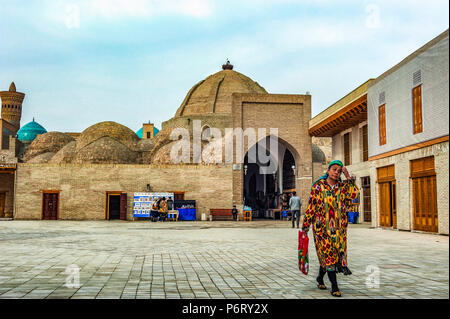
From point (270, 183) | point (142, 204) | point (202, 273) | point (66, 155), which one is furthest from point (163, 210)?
point (202, 273)

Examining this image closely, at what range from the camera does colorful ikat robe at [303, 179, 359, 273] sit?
370 cm

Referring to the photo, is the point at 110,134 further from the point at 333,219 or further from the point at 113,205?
the point at 333,219

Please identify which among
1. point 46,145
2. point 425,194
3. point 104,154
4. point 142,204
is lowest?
point 142,204

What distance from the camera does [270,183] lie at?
33.3m

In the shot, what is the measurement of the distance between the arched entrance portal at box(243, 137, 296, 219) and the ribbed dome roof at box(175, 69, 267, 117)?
20.4ft

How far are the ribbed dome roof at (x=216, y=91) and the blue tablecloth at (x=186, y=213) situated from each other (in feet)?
50.5

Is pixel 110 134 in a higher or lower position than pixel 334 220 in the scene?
higher

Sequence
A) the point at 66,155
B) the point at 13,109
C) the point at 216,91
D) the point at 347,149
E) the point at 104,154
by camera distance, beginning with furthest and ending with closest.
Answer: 1. the point at 13,109
2. the point at 216,91
3. the point at 66,155
4. the point at 104,154
5. the point at 347,149

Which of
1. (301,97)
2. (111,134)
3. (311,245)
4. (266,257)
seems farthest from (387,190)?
(111,134)

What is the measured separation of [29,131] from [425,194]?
4740 centimetres
